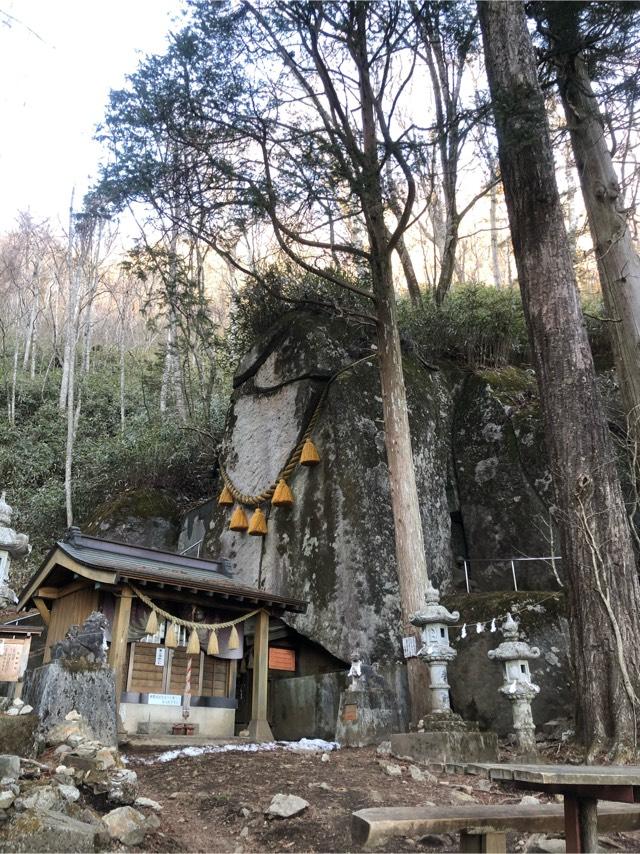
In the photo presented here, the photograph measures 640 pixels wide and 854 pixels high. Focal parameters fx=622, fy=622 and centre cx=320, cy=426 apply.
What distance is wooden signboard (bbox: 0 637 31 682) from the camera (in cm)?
696

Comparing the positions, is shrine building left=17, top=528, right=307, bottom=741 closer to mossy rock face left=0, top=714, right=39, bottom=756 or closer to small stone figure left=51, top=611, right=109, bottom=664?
small stone figure left=51, top=611, right=109, bottom=664

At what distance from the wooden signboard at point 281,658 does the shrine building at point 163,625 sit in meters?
0.02

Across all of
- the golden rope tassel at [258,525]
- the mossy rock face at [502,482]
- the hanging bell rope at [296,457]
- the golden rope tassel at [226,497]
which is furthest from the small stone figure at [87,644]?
the mossy rock face at [502,482]

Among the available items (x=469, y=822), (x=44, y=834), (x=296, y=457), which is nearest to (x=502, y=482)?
(x=296, y=457)

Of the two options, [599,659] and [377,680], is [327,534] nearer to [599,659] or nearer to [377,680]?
[377,680]

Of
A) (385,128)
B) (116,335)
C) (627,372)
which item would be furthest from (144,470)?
(116,335)

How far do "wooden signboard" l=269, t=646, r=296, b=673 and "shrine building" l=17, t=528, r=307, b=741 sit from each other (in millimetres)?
17

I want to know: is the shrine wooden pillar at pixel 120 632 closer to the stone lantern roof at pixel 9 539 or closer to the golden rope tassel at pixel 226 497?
the stone lantern roof at pixel 9 539

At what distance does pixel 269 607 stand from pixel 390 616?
199 centimetres

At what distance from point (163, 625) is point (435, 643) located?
4.17m

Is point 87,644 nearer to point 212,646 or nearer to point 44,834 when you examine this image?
point 44,834

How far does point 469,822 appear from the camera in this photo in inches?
116

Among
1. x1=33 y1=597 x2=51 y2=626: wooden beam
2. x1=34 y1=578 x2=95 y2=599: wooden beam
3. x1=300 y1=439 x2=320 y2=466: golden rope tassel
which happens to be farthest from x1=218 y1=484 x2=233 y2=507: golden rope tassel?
x1=33 y1=597 x2=51 y2=626: wooden beam

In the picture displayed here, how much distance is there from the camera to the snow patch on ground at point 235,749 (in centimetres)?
696
